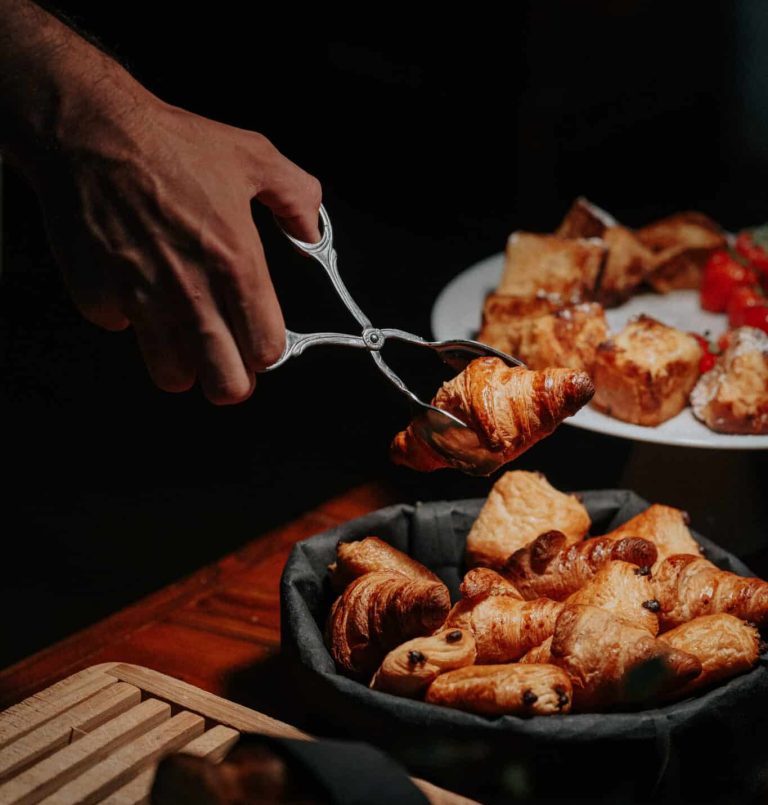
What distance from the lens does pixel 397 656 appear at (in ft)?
3.03

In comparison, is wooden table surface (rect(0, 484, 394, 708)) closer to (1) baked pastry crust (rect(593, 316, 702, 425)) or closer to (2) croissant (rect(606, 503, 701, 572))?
(2) croissant (rect(606, 503, 701, 572))

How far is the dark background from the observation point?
5.14 feet

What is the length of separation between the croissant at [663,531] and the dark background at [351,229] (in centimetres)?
41

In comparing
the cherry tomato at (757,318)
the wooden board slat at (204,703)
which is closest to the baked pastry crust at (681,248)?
the cherry tomato at (757,318)

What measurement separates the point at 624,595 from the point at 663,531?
180 millimetres

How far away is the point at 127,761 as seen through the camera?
0.86 meters

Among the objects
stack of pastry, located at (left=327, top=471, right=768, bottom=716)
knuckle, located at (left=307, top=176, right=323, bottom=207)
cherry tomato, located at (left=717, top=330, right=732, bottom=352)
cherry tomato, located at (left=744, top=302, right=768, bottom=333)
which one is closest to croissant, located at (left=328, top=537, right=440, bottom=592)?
stack of pastry, located at (left=327, top=471, right=768, bottom=716)

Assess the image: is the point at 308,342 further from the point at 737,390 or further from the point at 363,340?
the point at 737,390

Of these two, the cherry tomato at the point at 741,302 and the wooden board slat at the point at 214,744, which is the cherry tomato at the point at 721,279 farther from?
the wooden board slat at the point at 214,744

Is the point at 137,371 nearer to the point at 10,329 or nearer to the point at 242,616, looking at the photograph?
the point at 10,329

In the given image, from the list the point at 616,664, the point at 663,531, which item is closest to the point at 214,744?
the point at 616,664

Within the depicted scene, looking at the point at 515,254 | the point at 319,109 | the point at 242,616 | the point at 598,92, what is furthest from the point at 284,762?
the point at 598,92

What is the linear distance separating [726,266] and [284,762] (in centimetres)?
156

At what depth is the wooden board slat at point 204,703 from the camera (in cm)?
90
